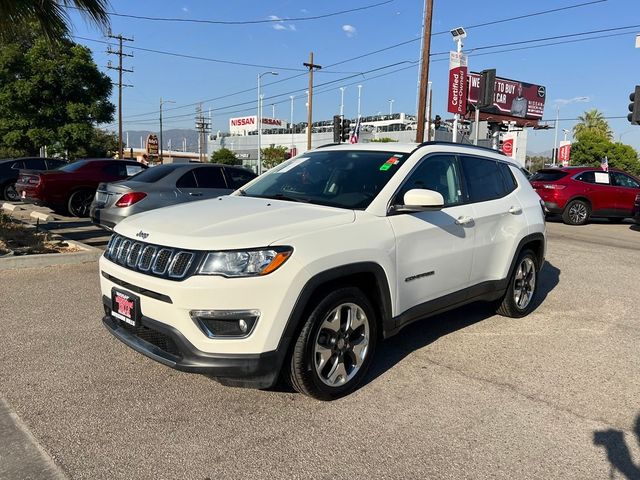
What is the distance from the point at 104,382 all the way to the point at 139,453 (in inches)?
40.7

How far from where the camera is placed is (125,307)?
3.46 m

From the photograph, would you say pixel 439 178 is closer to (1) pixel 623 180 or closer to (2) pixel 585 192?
(2) pixel 585 192

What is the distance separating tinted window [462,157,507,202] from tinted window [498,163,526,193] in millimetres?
61

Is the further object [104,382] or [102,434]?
[104,382]

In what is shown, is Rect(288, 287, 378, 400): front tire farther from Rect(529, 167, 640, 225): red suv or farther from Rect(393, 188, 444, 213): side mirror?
Rect(529, 167, 640, 225): red suv

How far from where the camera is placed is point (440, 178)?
455cm

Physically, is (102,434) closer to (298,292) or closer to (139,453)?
(139,453)

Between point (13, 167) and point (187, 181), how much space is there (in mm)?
10880

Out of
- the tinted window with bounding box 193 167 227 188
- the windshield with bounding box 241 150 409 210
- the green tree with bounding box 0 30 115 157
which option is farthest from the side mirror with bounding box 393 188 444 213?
the green tree with bounding box 0 30 115 157

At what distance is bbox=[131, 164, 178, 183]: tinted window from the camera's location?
9.02m

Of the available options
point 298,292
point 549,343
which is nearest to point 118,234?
point 298,292

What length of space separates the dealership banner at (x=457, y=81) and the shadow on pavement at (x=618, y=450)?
72.2ft

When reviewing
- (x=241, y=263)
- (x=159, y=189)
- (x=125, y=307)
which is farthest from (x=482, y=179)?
(x=159, y=189)

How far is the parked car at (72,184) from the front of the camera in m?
12.2
